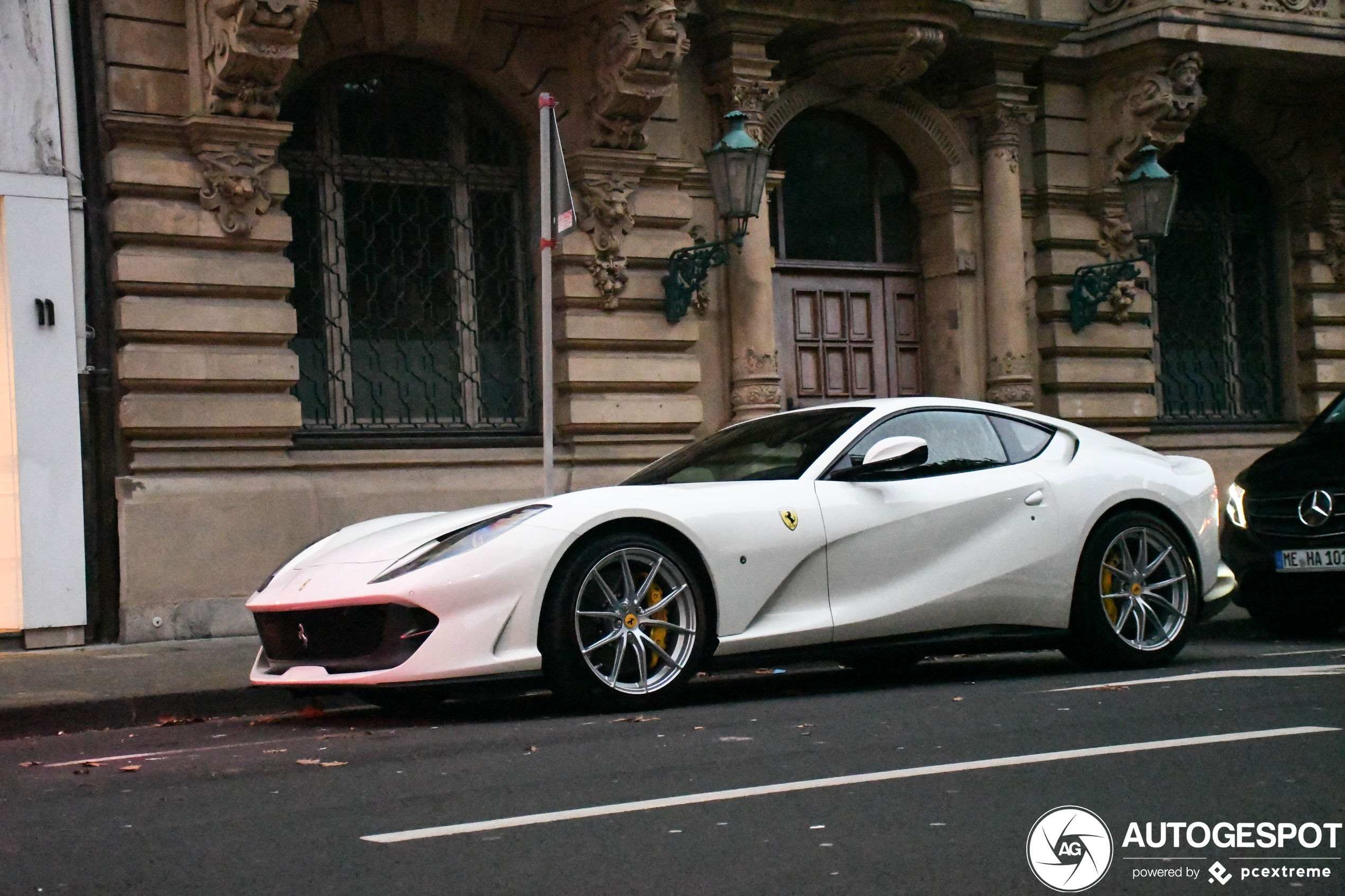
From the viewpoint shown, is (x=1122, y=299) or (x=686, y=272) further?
(x=1122, y=299)

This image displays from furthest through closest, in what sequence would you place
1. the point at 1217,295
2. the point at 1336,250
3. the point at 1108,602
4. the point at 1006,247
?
the point at 1336,250 < the point at 1217,295 < the point at 1006,247 < the point at 1108,602

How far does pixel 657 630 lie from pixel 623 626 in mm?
183

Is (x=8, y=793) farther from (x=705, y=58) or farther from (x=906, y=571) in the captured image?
(x=705, y=58)

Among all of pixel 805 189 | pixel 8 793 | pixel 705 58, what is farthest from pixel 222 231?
pixel 8 793

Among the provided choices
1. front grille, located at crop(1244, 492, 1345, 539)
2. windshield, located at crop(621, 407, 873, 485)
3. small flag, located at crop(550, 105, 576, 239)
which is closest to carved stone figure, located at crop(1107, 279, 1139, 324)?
front grille, located at crop(1244, 492, 1345, 539)

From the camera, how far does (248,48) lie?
38.4 feet

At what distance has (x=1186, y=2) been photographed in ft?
52.5

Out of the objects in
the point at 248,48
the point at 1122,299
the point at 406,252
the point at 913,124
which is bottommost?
the point at 1122,299

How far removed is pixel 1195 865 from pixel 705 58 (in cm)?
1163

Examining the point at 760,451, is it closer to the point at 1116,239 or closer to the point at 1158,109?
the point at 1158,109

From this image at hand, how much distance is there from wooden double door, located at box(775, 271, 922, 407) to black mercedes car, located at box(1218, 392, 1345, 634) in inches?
207

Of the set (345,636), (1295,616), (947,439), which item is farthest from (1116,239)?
(345,636)

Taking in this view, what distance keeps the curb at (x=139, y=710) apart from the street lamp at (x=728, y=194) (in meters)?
6.08

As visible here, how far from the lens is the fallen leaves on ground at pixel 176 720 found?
7883mm
